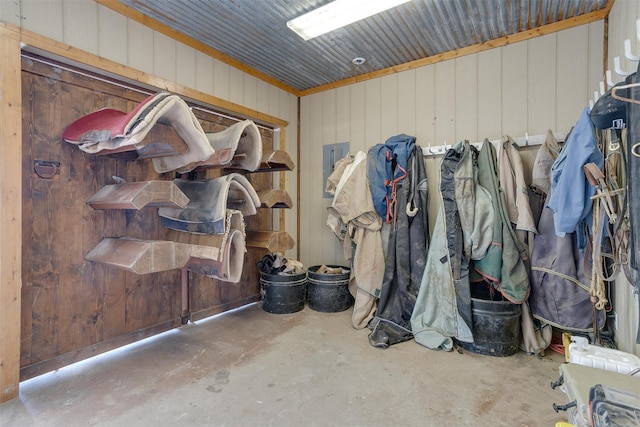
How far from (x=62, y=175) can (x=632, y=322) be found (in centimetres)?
365

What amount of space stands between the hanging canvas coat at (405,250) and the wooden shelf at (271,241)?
983 mm

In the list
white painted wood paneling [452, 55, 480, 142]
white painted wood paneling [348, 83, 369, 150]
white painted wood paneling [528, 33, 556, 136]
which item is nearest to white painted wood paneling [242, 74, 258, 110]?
white painted wood paneling [348, 83, 369, 150]

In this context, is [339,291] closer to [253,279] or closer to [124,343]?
[253,279]

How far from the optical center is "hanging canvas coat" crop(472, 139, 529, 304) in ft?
7.88

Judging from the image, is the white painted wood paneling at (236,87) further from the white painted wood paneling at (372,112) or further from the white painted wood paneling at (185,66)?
the white painted wood paneling at (372,112)

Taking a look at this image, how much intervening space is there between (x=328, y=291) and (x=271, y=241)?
90 centimetres

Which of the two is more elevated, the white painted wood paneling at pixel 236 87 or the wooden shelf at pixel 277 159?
the white painted wood paneling at pixel 236 87

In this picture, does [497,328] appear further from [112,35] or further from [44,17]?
[44,17]

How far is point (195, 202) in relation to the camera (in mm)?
2281

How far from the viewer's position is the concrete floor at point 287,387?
1.68 meters

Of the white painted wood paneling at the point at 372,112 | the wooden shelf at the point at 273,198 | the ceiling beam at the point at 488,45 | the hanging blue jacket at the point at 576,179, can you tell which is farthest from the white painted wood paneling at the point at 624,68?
the wooden shelf at the point at 273,198

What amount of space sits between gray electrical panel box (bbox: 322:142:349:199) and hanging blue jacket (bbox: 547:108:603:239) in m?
2.30

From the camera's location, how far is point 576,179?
1.79m

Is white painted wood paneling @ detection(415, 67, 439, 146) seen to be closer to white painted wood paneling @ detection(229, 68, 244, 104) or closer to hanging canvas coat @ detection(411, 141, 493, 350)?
hanging canvas coat @ detection(411, 141, 493, 350)
